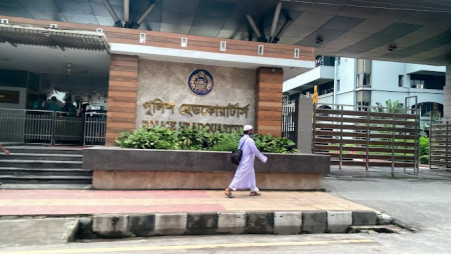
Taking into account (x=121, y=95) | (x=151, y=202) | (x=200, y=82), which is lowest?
(x=151, y=202)

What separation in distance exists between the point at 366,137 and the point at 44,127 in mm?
10963

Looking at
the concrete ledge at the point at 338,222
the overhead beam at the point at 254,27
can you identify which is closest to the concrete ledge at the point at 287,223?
the concrete ledge at the point at 338,222

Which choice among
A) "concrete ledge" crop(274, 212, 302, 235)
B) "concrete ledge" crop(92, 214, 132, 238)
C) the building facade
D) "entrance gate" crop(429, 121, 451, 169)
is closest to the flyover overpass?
"entrance gate" crop(429, 121, 451, 169)

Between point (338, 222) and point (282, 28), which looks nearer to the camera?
point (338, 222)

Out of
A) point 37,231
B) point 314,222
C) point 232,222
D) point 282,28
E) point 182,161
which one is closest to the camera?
point 37,231

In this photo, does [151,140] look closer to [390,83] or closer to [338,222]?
[338,222]

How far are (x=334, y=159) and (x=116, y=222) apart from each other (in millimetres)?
8615

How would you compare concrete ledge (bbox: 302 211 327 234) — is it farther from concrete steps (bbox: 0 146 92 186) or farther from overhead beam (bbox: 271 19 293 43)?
overhead beam (bbox: 271 19 293 43)

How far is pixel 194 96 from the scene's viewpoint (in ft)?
34.9

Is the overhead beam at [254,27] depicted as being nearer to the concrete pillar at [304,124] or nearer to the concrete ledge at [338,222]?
the concrete pillar at [304,124]

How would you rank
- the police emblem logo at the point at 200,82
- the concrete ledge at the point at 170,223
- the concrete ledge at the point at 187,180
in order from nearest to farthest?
the concrete ledge at the point at 170,223, the concrete ledge at the point at 187,180, the police emblem logo at the point at 200,82

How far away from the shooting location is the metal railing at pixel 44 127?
11.2m

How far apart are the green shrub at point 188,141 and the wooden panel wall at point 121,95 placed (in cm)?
59

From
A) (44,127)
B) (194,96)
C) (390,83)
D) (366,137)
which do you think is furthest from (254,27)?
(390,83)
